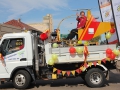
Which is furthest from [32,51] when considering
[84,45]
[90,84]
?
[90,84]

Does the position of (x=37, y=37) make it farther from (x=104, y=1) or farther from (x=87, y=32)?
(x=104, y=1)

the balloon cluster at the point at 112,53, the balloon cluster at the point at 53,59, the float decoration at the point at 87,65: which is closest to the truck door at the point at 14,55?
the balloon cluster at the point at 53,59

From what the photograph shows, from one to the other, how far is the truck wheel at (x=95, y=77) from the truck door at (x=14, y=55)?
2644 millimetres

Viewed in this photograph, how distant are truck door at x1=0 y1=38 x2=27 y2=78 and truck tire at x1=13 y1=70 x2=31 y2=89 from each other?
0.31 m

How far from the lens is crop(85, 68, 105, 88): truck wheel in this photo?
842 cm

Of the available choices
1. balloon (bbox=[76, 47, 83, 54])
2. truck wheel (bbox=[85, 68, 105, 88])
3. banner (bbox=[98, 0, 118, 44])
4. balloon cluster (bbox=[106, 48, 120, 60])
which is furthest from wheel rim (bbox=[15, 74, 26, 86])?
banner (bbox=[98, 0, 118, 44])

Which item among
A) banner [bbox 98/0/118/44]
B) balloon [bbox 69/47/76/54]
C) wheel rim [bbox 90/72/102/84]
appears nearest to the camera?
balloon [bbox 69/47/76/54]

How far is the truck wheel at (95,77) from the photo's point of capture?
8.42 meters

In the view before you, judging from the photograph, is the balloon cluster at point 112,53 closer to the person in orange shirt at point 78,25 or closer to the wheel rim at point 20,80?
the person in orange shirt at point 78,25

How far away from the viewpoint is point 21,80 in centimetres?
848

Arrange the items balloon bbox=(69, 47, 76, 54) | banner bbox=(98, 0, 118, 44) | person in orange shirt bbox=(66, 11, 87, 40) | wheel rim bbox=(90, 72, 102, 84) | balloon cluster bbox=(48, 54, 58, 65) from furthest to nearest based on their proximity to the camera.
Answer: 1. banner bbox=(98, 0, 118, 44)
2. person in orange shirt bbox=(66, 11, 87, 40)
3. wheel rim bbox=(90, 72, 102, 84)
4. balloon bbox=(69, 47, 76, 54)
5. balloon cluster bbox=(48, 54, 58, 65)

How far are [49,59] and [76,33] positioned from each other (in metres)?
1.94

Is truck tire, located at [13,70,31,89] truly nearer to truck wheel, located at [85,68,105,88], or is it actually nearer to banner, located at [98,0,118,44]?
truck wheel, located at [85,68,105,88]

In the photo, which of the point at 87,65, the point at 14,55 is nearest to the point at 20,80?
the point at 14,55
